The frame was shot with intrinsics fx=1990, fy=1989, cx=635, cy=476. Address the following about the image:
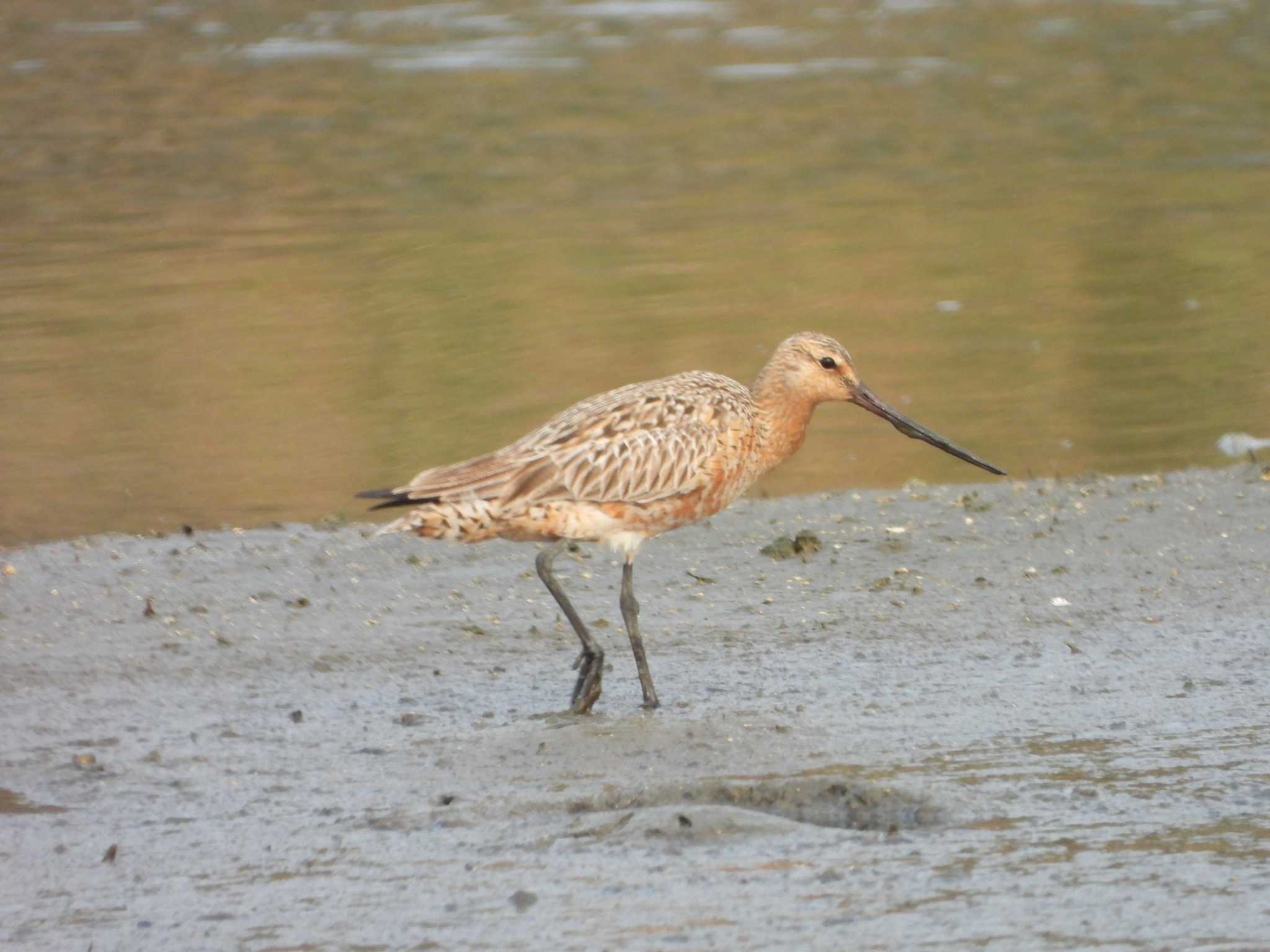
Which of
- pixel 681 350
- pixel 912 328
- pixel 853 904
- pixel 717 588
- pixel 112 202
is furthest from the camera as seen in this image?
pixel 112 202

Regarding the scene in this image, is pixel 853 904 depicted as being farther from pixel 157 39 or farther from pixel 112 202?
pixel 157 39

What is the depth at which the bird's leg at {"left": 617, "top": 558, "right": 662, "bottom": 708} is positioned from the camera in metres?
5.86

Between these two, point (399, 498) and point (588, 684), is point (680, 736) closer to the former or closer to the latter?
point (588, 684)

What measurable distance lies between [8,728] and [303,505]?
10.2 feet

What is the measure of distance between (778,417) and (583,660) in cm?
106

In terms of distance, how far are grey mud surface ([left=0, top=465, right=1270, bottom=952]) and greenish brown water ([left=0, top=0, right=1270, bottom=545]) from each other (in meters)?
1.51

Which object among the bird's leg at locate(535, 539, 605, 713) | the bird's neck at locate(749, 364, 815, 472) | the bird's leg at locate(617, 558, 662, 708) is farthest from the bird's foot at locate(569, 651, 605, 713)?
the bird's neck at locate(749, 364, 815, 472)

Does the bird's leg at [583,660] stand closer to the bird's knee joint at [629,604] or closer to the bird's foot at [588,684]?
the bird's foot at [588,684]

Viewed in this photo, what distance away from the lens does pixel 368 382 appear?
35.8ft

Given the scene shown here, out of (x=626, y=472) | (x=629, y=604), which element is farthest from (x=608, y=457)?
(x=629, y=604)

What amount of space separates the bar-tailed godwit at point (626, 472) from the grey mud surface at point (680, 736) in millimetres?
454

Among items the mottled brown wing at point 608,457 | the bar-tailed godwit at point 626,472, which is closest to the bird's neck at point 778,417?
the bar-tailed godwit at point 626,472

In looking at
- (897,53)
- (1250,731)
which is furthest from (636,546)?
(897,53)

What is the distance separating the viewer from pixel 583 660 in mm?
6023
